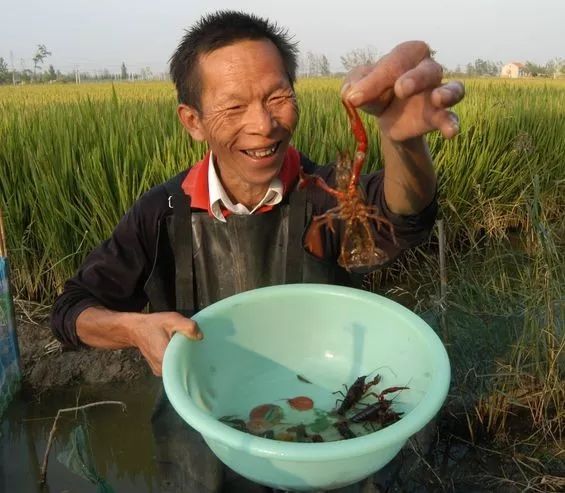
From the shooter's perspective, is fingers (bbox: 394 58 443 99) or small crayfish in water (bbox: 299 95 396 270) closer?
fingers (bbox: 394 58 443 99)

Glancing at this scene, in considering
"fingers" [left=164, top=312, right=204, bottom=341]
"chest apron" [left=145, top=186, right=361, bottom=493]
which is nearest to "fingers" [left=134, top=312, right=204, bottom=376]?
"fingers" [left=164, top=312, right=204, bottom=341]

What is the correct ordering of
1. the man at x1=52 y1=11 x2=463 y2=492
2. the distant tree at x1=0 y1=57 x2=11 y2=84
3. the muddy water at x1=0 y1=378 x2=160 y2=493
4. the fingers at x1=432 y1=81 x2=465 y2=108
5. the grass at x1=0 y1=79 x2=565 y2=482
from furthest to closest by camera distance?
the distant tree at x1=0 y1=57 x2=11 y2=84
the muddy water at x1=0 y1=378 x2=160 y2=493
the grass at x1=0 y1=79 x2=565 y2=482
the man at x1=52 y1=11 x2=463 y2=492
the fingers at x1=432 y1=81 x2=465 y2=108

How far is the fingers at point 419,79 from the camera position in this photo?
0.99m

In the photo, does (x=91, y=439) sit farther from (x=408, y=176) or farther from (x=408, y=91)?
(x=408, y=91)

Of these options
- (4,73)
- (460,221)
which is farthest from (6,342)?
(4,73)

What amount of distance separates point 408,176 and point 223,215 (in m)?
0.63

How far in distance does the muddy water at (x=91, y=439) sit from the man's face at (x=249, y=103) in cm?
156

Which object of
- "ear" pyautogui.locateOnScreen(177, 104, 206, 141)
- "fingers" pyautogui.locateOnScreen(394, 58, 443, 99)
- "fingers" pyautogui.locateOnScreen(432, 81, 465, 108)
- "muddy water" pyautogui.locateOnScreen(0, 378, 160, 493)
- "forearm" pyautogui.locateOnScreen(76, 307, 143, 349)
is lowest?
"muddy water" pyautogui.locateOnScreen(0, 378, 160, 493)

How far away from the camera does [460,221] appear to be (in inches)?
163

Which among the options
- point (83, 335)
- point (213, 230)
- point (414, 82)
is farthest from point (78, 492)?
point (414, 82)

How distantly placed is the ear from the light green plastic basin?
62 cm

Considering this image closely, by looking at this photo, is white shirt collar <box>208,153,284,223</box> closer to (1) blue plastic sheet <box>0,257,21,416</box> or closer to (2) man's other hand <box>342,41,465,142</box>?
(2) man's other hand <box>342,41,465,142</box>

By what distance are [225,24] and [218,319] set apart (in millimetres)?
842

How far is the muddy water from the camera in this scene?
2.38 meters
